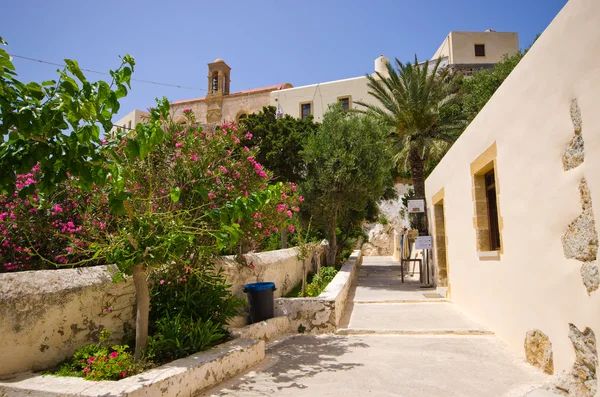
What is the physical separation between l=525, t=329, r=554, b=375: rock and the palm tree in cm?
1120

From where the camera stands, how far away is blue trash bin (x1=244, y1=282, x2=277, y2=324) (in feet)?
19.0

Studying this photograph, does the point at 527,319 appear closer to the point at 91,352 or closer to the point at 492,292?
the point at 492,292

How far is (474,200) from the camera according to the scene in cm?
655

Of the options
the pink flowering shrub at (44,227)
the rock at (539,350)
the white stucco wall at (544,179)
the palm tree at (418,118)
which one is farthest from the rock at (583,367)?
the palm tree at (418,118)

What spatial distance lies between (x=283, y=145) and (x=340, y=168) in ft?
16.2

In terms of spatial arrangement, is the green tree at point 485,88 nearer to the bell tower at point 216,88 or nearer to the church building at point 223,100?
the church building at point 223,100

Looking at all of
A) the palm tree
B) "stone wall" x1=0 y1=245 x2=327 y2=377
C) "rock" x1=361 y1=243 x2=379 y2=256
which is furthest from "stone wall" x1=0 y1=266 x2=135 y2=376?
"rock" x1=361 y1=243 x2=379 y2=256

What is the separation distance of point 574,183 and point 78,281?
456cm

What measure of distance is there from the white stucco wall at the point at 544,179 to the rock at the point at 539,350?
10 cm

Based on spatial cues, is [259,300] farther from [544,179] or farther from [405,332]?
[544,179]

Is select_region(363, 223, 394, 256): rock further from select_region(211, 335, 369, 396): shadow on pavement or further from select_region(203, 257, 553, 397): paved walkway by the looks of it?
select_region(211, 335, 369, 396): shadow on pavement

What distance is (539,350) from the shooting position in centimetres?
415

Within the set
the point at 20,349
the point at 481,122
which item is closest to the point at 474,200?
the point at 481,122

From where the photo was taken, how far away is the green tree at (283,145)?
1666 centimetres
